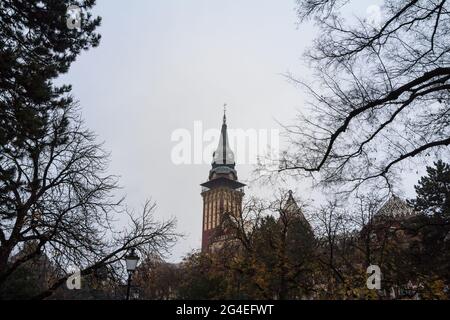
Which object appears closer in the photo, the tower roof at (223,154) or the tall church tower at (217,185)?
the tall church tower at (217,185)

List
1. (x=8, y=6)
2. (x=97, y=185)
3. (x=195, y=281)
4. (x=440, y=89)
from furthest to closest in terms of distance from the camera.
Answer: (x=195, y=281)
(x=97, y=185)
(x=8, y=6)
(x=440, y=89)

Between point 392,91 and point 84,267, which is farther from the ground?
point 392,91

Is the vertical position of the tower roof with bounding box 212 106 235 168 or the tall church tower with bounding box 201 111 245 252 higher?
the tower roof with bounding box 212 106 235 168

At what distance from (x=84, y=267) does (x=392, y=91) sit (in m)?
11.2

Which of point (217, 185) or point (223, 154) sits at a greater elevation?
point (223, 154)

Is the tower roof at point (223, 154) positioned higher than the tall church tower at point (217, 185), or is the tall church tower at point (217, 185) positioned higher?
the tower roof at point (223, 154)

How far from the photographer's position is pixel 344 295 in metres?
12.4

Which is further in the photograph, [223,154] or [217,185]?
[223,154]

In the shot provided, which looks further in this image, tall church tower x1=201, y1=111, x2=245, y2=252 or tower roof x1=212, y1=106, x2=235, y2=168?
tower roof x1=212, y1=106, x2=235, y2=168
